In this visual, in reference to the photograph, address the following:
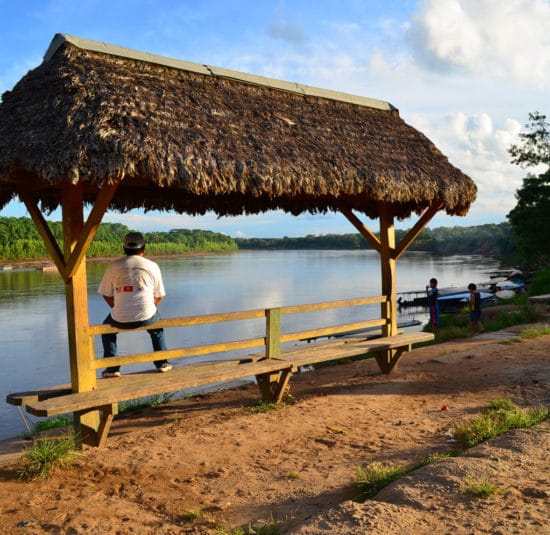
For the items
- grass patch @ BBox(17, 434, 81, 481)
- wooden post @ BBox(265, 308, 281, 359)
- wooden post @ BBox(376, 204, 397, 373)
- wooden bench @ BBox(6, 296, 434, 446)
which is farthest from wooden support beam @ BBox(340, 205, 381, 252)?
grass patch @ BBox(17, 434, 81, 481)

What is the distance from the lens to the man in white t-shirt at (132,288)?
18.4 ft

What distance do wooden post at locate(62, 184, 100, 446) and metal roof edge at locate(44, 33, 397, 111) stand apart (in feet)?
5.57

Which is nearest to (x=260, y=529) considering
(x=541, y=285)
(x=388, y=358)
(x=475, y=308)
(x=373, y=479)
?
(x=373, y=479)

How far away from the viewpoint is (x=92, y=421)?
5.41 metres

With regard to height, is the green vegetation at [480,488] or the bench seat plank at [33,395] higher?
the bench seat plank at [33,395]

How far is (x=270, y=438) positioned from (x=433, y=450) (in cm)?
158

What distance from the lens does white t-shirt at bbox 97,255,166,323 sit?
5.60m

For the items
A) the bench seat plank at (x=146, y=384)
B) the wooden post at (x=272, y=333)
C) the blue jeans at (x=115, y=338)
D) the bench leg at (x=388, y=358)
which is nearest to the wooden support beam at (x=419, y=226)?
the bench leg at (x=388, y=358)

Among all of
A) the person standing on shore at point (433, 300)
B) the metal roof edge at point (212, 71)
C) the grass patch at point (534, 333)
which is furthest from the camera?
the person standing on shore at point (433, 300)

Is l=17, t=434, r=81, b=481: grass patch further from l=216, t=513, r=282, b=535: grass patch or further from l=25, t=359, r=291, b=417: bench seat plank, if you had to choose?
l=216, t=513, r=282, b=535: grass patch

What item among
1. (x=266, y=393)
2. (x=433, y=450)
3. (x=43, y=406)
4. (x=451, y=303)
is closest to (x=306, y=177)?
(x=266, y=393)

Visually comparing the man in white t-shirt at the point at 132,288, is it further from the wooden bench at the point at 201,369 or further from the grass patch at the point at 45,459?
the grass patch at the point at 45,459

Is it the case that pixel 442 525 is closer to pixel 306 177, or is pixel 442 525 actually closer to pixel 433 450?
pixel 433 450

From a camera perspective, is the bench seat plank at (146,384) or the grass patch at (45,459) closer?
the grass patch at (45,459)
